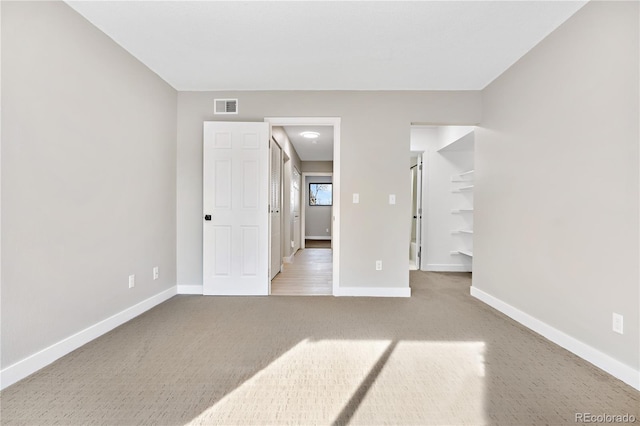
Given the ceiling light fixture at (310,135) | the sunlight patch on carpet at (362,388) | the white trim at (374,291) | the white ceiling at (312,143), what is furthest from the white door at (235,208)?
the ceiling light fixture at (310,135)

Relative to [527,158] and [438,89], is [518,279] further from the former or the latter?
[438,89]

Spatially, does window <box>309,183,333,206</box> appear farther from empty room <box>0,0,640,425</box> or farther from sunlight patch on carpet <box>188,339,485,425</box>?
sunlight patch on carpet <box>188,339,485,425</box>

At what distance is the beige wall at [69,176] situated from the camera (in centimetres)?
167

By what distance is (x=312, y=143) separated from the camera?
6336mm

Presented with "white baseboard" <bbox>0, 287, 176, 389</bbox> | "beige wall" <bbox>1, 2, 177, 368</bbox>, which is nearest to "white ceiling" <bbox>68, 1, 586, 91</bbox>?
"beige wall" <bbox>1, 2, 177, 368</bbox>

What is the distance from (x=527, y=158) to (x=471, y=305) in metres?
1.62

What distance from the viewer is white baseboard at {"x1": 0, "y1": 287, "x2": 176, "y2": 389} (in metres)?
1.65

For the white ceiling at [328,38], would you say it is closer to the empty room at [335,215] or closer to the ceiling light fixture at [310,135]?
the empty room at [335,215]

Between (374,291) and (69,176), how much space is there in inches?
121

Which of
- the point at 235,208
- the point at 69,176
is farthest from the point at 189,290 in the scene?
the point at 69,176

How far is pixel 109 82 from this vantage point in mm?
2389

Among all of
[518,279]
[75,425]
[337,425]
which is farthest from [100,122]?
[518,279]

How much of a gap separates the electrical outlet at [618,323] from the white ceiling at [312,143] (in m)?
4.30

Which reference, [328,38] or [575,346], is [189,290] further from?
[575,346]
